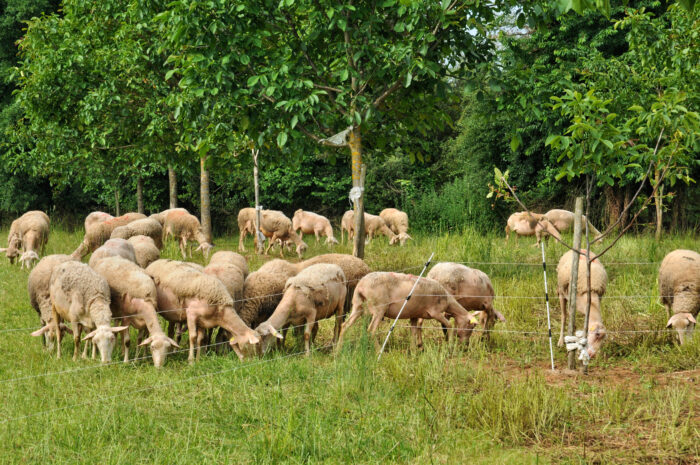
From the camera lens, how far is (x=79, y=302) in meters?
7.64

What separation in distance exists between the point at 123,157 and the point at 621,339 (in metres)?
14.2

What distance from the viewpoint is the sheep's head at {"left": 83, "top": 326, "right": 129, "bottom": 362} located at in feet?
23.6

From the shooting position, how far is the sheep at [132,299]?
7.54m

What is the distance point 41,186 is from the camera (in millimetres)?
25422

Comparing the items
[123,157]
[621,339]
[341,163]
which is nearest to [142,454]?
[621,339]

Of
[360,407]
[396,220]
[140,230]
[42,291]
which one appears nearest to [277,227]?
[140,230]

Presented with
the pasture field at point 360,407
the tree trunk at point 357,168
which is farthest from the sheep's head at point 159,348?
the tree trunk at point 357,168

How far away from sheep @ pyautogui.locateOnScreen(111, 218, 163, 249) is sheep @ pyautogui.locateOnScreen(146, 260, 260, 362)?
625 cm

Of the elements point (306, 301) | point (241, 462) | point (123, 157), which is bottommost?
point (241, 462)

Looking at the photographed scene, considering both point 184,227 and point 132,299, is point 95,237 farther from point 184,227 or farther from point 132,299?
point 132,299

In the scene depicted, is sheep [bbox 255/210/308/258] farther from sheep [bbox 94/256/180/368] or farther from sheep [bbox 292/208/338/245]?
sheep [bbox 94/256/180/368]

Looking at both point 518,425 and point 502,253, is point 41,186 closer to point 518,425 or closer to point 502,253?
point 502,253

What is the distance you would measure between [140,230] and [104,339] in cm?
738

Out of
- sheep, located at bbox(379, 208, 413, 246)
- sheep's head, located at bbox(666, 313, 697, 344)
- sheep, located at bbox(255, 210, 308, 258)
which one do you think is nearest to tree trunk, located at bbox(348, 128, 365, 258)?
sheep's head, located at bbox(666, 313, 697, 344)
